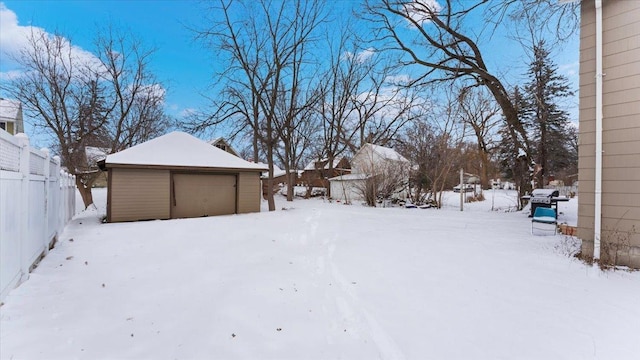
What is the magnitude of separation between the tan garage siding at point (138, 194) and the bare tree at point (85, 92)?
22.4ft

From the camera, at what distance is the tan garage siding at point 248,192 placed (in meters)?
12.0

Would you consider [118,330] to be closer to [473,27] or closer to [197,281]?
[197,281]

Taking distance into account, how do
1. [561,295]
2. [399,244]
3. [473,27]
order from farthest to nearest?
1. [473,27]
2. [399,244]
3. [561,295]

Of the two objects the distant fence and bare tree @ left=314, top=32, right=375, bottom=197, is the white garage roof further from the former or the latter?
bare tree @ left=314, top=32, right=375, bottom=197

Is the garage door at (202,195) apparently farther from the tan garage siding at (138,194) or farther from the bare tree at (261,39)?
the bare tree at (261,39)

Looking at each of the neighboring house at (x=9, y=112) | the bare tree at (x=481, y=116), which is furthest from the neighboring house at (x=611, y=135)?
the neighboring house at (x=9, y=112)

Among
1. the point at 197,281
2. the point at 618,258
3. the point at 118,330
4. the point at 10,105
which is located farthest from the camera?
the point at 10,105

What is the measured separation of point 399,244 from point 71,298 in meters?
5.06

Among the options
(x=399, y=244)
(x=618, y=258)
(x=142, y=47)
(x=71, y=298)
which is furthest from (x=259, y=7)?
(x=618, y=258)

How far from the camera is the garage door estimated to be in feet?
35.4

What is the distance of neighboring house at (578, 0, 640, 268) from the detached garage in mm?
10132

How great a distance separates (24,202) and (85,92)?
1526 cm

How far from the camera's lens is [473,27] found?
9.78m

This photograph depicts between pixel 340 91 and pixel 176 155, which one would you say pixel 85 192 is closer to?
pixel 176 155
